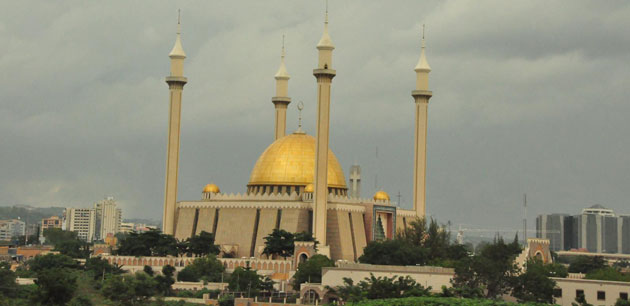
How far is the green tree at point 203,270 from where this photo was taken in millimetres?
74688

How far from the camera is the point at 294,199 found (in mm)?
84125

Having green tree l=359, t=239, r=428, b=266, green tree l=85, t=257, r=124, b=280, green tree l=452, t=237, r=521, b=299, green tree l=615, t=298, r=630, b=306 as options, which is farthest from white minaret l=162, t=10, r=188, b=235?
green tree l=615, t=298, r=630, b=306

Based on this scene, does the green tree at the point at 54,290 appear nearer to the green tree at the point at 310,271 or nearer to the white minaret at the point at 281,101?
the green tree at the point at 310,271

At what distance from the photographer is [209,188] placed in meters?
89.4

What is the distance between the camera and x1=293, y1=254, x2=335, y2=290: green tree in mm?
70500

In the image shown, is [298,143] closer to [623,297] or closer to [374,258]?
[374,258]

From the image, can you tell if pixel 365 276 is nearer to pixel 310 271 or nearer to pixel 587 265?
pixel 310 271

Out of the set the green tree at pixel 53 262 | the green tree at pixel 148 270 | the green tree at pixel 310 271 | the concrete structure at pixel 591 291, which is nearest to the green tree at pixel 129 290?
the green tree at pixel 310 271

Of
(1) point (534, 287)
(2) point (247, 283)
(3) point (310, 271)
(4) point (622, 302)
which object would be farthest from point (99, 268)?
(4) point (622, 302)

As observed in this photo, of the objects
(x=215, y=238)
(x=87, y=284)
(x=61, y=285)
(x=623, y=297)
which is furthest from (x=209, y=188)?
(x=623, y=297)

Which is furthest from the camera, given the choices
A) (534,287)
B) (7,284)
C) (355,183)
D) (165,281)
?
(355,183)

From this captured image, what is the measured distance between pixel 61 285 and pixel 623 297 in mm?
30367

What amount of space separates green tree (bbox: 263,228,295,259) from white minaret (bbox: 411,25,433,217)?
12.8 metres

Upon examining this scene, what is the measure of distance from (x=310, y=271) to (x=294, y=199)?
13938 millimetres
